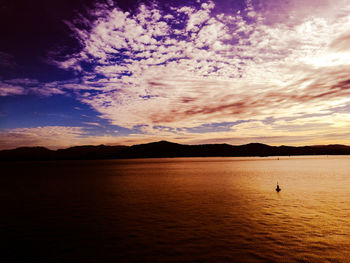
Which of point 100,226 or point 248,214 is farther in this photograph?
point 248,214

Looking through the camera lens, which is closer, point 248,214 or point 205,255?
point 205,255

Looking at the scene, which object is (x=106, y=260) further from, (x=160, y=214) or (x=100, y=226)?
(x=160, y=214)

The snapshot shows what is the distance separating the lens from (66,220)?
22859mm

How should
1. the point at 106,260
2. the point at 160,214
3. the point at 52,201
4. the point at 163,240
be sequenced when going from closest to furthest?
the point at 106,260
the point at 163,240
the point at 160,214
the point at 52,201

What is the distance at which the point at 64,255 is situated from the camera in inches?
573

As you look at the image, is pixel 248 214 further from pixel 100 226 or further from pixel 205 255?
pixel 100 226

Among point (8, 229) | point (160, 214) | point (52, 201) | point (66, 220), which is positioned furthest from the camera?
point (52, 201)

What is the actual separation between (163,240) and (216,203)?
1428 cm

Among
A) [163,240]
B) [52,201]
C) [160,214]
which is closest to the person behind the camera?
[163,240]

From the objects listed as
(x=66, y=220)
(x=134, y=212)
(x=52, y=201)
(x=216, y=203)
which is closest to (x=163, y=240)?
(x=134, y=212)

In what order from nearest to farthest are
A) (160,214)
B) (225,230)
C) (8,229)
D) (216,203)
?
1. (225,230)
2. (8,229)
3. (160,214)
4. (216,203)

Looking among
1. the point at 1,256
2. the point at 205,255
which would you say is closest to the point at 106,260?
the point at 205,255

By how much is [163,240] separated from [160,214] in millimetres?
7740

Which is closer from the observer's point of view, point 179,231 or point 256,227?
point 179,231
